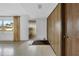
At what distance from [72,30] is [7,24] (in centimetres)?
984

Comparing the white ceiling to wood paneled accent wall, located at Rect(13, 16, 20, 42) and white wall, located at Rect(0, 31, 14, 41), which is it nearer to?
wood paneled accent wall, located at Rect(13, 16, 20, 42)

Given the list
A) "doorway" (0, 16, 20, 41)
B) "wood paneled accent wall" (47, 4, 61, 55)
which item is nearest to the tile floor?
"wood paneled accent wall" (47, 4, 61, 55)

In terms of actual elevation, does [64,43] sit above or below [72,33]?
below

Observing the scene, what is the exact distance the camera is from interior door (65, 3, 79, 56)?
396 centimetres

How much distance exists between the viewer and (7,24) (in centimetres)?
1322

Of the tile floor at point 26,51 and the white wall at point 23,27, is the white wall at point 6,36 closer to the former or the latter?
the white wall at point 23,27

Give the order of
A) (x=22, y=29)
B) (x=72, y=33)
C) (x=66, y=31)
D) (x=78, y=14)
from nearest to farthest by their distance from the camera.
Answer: (x=78, y=14), (x=72, y=33), (x=66, y=31), (x=22, y=29)

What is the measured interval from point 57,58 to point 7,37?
36.8 ft

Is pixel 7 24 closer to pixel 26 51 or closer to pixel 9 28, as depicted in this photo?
pixel 9 28

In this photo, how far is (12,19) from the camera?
42.4ft

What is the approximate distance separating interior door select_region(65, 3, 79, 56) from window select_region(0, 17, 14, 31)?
9020 millimetres

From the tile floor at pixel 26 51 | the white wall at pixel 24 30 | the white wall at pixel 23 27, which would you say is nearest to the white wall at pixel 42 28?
the white wall at pixel 24 30

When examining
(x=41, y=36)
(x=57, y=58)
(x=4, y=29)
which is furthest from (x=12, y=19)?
(x=57, y=58)

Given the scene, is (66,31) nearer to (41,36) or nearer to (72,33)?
(72,33)
